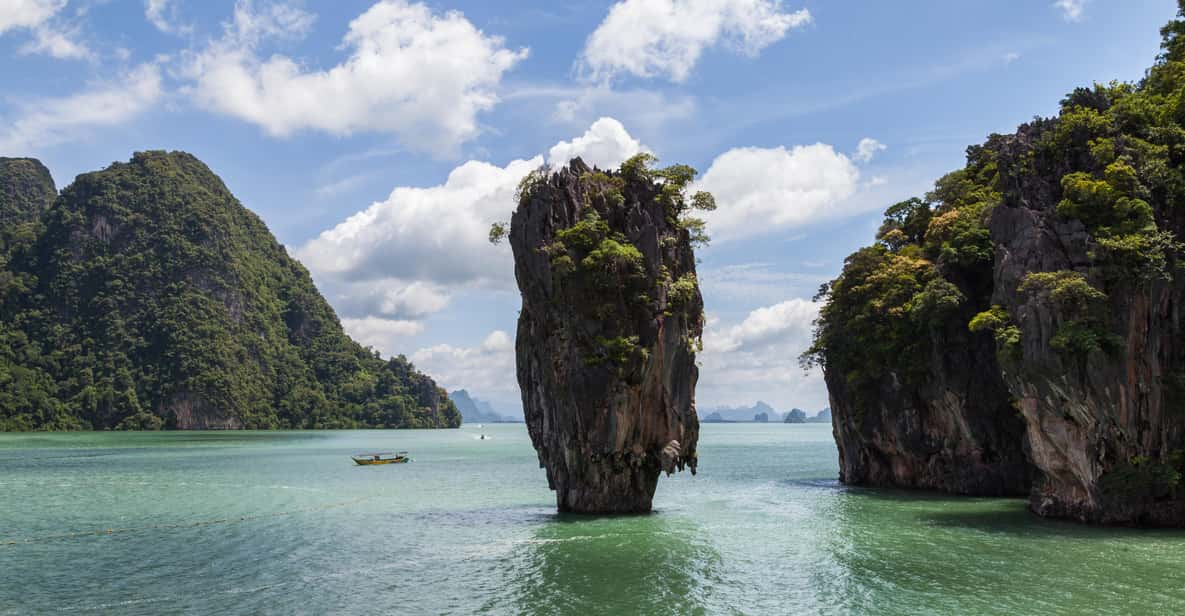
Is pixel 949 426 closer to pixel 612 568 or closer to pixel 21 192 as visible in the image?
pixel 612 568

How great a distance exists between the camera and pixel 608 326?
105 ft

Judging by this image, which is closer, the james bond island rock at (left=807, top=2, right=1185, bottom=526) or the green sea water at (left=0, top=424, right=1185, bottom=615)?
the green sea water at (left=0, top=424, right=1185, bottom=615)

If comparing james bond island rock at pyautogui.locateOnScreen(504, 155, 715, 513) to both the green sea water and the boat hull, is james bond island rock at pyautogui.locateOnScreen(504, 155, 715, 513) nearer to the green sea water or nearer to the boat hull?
the green sea water

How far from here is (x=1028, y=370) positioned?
2919cm

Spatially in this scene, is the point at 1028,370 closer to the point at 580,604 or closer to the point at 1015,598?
the point at 1015,598

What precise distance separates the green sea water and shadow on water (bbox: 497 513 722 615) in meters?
0.09

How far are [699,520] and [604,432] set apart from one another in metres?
5.83

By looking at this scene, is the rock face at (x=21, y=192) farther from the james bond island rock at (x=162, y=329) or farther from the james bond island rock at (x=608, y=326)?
the james bond island rock at (x=608, y=326)

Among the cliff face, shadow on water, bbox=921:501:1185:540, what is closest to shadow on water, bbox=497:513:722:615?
shadow on water, bbox=921:501:1185:540

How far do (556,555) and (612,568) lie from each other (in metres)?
2.52

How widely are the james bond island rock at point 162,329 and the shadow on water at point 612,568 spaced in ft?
454

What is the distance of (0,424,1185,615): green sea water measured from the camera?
2009 cm

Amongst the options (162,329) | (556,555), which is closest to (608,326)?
(556,555)

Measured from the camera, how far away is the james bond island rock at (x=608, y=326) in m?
31.7
